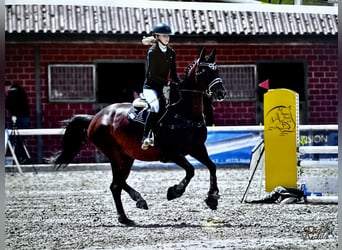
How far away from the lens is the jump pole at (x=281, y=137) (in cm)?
859

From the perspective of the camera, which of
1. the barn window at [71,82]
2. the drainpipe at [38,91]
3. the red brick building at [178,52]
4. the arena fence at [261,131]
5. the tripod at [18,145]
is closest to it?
the red brick building at [178,52]

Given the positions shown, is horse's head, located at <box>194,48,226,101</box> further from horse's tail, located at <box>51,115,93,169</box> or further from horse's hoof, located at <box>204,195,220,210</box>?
horse's tail, located at <box>51,115,93,169</box>

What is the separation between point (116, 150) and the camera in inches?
304

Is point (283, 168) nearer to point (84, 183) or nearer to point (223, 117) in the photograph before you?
point (223, 117)

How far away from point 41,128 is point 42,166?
488 mm

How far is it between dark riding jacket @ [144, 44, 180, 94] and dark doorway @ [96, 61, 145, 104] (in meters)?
2.03

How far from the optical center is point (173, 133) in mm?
7461

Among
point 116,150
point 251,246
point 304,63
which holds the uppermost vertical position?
point 304,63

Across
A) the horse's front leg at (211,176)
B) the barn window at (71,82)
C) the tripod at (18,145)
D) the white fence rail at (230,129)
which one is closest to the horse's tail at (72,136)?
the white fence rail at (230,129)

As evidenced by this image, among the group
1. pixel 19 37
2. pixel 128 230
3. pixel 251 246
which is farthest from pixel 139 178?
pixel 251 246

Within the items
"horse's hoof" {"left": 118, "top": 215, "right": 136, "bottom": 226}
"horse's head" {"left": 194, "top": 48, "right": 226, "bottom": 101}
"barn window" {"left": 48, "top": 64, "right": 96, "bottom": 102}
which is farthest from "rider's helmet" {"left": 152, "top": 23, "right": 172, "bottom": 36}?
"barn window" {"left": 48, "top": 64, "right": 96, "bottom": 102}

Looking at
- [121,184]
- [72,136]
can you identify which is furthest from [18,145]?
[121,184]

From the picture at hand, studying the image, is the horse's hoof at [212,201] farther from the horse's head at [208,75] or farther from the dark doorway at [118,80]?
the dark doorway at [118,80]

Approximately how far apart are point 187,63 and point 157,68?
1.29 m
